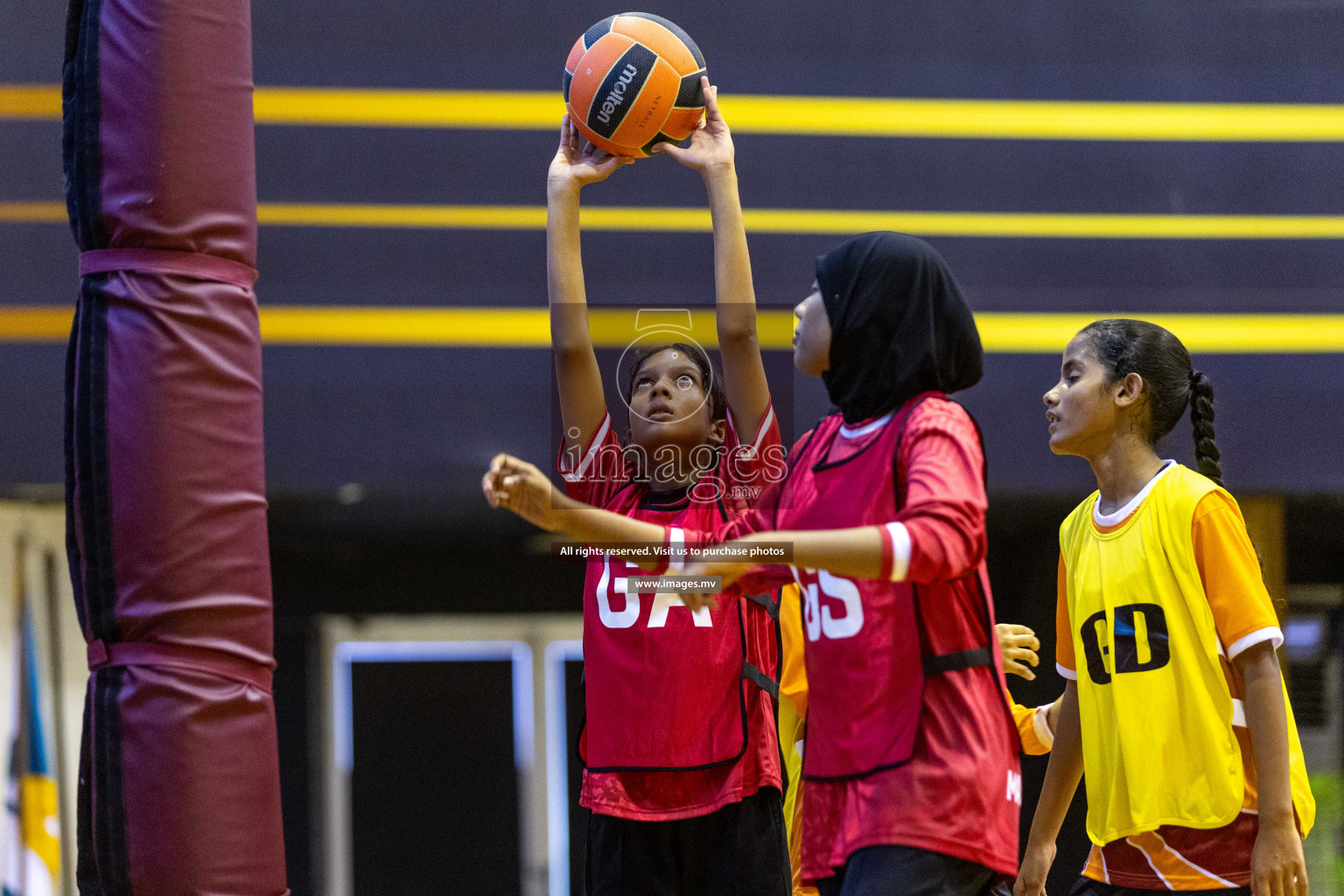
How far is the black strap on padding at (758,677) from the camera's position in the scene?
9.88ft

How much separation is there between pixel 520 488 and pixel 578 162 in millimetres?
1342

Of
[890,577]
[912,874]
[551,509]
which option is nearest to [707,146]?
[551,509]

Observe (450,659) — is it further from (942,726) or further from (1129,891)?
(942,726)

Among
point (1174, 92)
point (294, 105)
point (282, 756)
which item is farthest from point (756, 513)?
point (282, 756)

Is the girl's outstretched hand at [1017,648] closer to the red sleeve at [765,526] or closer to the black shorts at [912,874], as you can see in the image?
the red sleeve at [765,526]

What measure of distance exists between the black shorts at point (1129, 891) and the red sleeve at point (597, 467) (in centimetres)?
146

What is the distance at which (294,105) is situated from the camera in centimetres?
553

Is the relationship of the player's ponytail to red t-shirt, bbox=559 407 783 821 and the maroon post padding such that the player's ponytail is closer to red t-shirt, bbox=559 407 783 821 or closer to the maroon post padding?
red t-shirt, bbox=559 407 783 821

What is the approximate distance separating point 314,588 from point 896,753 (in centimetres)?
501

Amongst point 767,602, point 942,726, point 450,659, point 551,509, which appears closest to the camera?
point 942,726

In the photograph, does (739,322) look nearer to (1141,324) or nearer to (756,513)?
(756,513)

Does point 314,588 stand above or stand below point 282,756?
above

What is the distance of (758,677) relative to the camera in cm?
302

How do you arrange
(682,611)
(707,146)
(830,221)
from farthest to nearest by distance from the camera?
1. (830,221)
2. (707,146)
3. (682,611)
